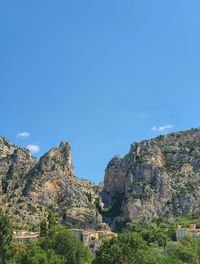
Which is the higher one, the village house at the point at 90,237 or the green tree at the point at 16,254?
the village house at the point at 90,237

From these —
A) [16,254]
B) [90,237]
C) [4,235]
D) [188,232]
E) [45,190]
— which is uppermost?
[45,190]

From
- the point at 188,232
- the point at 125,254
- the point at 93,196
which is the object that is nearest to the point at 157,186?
the point at 93,196

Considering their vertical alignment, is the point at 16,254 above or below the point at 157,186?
below

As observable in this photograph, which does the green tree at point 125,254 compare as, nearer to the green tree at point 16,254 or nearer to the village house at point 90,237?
the green tree at point 16,254

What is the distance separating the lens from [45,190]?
174m

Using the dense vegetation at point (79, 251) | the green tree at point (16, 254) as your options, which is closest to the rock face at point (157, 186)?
the dense vegetation at point (79, 251)

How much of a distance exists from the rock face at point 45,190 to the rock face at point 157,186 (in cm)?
1261

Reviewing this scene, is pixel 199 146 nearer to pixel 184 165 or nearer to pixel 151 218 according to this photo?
pixel 184 165

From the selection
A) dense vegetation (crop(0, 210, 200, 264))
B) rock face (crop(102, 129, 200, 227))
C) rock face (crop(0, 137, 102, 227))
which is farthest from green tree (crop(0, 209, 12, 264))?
rock face (crop(102, 129, 200, 227))

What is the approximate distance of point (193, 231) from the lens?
148 metres

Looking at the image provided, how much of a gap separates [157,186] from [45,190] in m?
40.4

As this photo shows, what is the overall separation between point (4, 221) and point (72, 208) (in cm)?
9085

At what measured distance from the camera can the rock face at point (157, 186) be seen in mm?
175875

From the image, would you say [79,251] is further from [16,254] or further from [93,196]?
[93,196]
